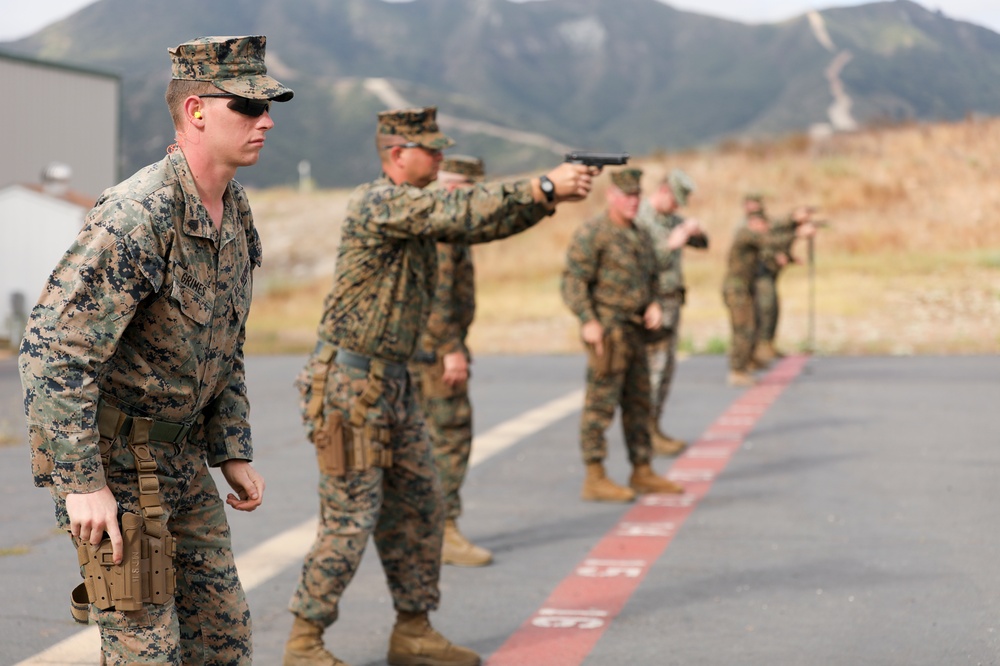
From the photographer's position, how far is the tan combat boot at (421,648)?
6.07 meters

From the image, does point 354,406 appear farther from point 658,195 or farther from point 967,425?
point 967,425

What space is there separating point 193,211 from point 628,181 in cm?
591

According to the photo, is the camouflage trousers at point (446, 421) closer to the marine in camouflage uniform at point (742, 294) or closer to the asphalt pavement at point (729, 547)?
the asphalt pavement at point (729, 547)

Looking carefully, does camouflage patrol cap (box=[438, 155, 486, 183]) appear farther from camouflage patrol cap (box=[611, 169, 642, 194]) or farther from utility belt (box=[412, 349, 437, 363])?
camouflage patrol cap (box=[611, 169, 642, 194])

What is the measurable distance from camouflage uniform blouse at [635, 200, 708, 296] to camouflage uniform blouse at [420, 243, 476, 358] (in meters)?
4.48

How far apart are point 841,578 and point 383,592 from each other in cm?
236

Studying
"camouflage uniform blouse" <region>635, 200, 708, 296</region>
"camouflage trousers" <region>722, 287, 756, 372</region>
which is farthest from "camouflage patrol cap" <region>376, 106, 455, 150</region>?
"camouflage trousers" <region>722, 287, 756, 372</region>

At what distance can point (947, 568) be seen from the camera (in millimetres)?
7645

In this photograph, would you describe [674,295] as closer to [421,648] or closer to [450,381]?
[450,381]

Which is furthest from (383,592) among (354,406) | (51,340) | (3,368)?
(3,368)

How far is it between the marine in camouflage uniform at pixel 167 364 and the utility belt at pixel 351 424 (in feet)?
4.80

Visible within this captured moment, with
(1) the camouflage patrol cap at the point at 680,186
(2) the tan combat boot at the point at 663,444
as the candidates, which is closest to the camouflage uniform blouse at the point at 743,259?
(1) the camouflage patrol cap at the point at 680,186

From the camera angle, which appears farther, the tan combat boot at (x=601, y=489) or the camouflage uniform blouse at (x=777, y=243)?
the camouflage uniform blouse at (x=777, y=243)

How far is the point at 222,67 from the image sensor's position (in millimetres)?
4121
